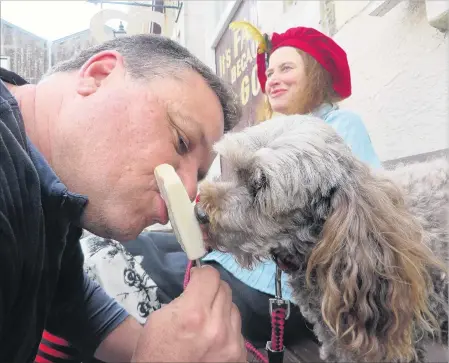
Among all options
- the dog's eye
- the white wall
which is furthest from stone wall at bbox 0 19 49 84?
the white wall

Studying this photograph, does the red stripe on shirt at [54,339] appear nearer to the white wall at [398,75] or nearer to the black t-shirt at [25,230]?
the black t-shirt at [25,230]

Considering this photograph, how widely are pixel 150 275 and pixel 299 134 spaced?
88 centimetres

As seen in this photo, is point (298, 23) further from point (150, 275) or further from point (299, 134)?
point (150, 275)

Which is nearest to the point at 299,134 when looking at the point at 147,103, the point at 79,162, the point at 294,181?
the point at 294,181

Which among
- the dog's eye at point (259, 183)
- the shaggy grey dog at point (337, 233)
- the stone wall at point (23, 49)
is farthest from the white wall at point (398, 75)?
the stone wall at point (23, 49)

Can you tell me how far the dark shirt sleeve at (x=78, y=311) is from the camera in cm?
115

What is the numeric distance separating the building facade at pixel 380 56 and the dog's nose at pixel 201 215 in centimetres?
57

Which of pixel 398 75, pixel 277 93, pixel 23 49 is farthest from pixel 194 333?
pixel 398 75

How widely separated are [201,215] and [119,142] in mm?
327

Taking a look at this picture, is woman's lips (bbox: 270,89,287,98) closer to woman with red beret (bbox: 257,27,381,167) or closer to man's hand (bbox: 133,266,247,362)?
woman with red beret (bbox: 257,27,381,167)

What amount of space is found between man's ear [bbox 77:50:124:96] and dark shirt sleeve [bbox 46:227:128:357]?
1.31 feet

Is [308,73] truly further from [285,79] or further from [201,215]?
[201,215]

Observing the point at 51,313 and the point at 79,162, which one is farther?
the point at 51,313

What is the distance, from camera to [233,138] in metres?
1.27
